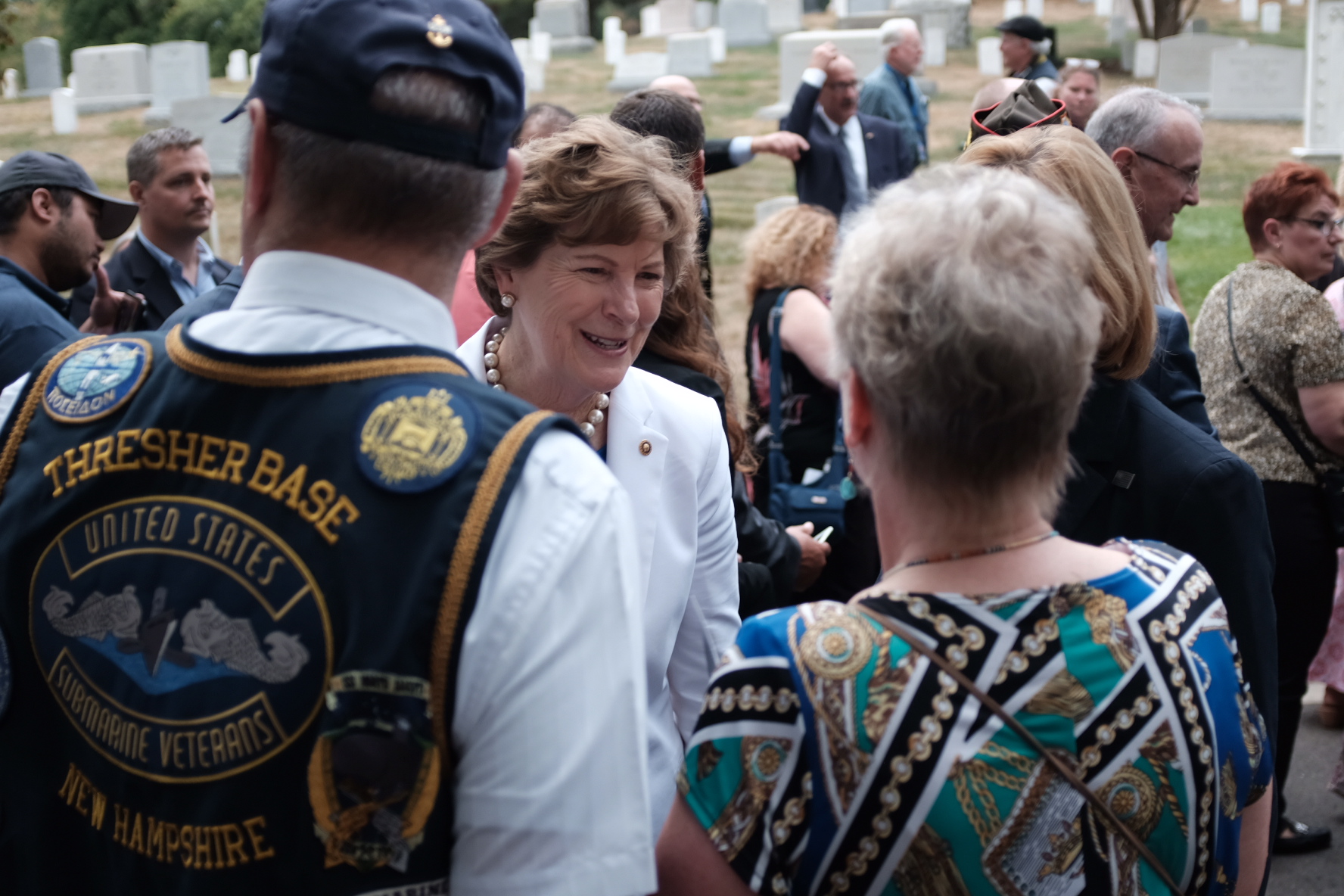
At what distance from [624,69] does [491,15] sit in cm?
2225

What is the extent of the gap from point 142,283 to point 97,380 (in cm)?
532

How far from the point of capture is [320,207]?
49.6 inches

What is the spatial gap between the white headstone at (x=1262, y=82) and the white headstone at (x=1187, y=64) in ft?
6.02

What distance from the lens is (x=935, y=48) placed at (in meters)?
23.8

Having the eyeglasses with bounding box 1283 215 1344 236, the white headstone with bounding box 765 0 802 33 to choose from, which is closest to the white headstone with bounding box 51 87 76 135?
the white headstone with bounding box 765 0 802 33

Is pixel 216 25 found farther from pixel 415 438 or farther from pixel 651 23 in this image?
pixel 415 438

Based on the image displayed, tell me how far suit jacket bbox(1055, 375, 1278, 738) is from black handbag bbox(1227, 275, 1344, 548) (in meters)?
2.04

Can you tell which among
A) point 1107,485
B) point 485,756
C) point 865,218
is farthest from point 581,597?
point 1107,485

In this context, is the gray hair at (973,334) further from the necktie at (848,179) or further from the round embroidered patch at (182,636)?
the necktie at (848,179)

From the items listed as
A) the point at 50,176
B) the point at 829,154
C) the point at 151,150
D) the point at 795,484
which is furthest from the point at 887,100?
the point at 50,176

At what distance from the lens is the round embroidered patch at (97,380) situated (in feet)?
4.24

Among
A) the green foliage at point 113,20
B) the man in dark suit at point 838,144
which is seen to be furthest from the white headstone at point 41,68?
the man in dark suit at point 838,144

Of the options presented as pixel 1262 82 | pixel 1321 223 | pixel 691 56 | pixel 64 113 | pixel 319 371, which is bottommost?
pixel 1321 223

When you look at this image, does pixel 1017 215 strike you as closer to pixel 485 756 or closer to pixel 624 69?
pixel 485 756
